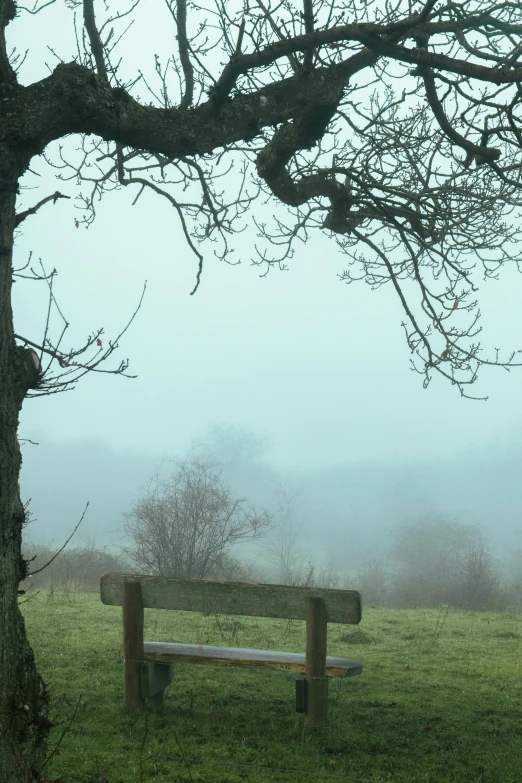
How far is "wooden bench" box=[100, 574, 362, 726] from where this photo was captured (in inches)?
233

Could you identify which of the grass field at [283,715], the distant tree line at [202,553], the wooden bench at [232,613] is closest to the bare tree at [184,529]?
the distant tree line at [202,553]

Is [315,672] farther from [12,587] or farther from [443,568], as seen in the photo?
[443,568]

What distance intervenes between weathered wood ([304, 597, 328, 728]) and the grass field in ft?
0.47

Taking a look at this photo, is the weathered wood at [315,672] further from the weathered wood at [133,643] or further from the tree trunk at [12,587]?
the tree trunk at [12,587]

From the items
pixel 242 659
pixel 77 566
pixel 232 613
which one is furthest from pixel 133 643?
pixel 77 566

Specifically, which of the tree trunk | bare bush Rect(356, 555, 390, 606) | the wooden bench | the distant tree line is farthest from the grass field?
bare bush Rect(356, 555, 390, 606)

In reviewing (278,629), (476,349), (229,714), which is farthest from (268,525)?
(229,714)

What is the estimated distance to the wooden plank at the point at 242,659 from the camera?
19.5ft

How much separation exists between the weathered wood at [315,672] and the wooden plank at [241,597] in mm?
131

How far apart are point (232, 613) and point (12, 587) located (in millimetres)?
2600

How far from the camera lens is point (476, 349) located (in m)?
8.04

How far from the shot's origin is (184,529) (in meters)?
14.7

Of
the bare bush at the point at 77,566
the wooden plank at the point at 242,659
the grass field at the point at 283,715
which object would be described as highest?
the bare bush at the point at 77,566

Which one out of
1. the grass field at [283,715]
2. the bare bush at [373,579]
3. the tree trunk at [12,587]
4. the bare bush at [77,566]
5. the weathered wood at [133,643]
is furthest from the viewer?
the bare bush at [373,579]
